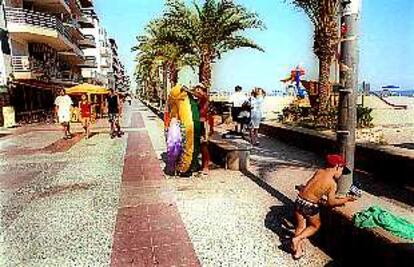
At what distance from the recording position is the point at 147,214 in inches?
223

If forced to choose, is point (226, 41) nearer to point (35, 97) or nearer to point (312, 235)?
point (35, 97)

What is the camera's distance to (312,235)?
456 cm

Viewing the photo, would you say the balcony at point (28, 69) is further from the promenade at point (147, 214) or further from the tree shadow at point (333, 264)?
the tree shadow at point (333, 264)

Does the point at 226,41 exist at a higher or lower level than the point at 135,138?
higher

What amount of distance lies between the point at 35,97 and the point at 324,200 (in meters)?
29.5

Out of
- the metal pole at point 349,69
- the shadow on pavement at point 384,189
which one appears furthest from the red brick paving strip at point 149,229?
the shadow on pavement at point 384,189

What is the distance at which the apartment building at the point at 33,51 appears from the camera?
83.6 feet

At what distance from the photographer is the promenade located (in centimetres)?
432

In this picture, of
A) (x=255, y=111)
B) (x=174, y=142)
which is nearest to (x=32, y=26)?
(x=255, y=111)

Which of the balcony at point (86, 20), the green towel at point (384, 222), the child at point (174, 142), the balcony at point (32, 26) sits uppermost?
the balcony at point (86, 20)

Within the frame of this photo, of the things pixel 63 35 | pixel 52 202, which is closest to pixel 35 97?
pixel 63 35

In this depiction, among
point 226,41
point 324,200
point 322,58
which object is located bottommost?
point 324,200

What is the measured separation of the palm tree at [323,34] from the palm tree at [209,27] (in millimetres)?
6017

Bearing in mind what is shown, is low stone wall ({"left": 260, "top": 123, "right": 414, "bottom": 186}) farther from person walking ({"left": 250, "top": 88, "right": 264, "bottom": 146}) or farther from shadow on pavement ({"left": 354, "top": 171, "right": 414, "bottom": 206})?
person walking ({"left": 250, "top": 88, "right": 264, "bottom": 146})
